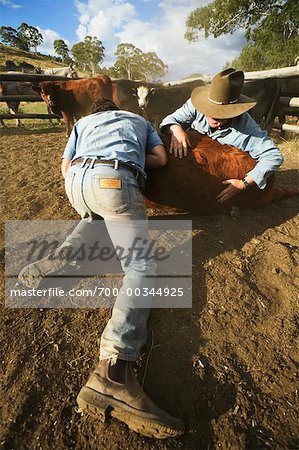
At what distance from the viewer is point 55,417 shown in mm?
1415

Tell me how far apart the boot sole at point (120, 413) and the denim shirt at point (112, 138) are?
55.5 inches

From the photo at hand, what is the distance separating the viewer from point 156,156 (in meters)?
2.37

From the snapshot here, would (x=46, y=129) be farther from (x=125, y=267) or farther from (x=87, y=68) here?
(x=87, y=68)

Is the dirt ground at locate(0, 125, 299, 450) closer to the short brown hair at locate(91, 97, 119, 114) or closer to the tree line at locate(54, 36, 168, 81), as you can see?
the short brown hair at locate(91, 97, 119, 114)

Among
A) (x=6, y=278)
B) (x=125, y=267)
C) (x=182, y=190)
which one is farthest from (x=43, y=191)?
(x=125, y=267)

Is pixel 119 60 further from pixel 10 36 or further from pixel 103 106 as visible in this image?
pixel 103 106

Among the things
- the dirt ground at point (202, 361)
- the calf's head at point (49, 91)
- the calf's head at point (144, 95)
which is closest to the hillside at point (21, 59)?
the calf's head at point (49, 91)

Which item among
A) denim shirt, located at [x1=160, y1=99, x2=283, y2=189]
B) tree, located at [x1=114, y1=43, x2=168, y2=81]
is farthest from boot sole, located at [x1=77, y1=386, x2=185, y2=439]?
tree, located at [x1=114, y1=43, x2=168, y2=81]

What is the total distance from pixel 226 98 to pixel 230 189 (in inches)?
31.6

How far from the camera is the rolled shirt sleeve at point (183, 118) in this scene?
2.98m

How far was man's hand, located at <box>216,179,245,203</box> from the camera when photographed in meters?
2.67

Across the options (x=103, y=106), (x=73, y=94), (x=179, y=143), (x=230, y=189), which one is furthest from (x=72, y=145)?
(x=73, y=94)

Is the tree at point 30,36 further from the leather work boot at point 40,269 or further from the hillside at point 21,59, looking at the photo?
the leather work boot at point 40,269

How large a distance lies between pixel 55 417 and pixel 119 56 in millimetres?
60875
